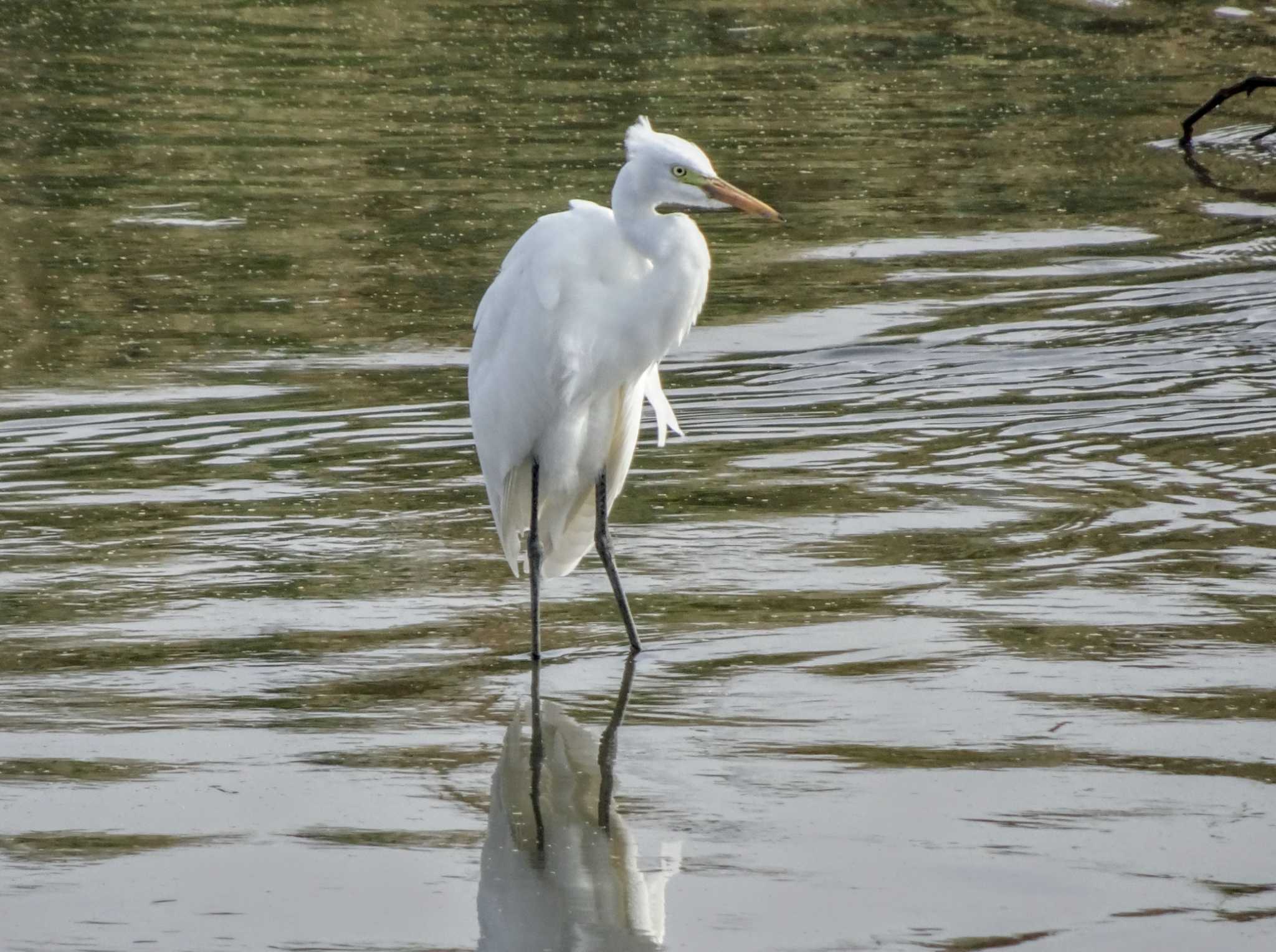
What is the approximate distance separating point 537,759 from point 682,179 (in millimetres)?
1559

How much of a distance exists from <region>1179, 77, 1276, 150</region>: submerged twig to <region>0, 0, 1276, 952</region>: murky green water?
0.20 m

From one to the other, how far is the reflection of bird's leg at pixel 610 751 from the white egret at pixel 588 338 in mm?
220

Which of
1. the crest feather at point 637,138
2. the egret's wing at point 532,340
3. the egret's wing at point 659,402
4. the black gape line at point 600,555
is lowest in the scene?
the black gape line at point 600,555

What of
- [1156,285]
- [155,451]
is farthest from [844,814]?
[1156,285]

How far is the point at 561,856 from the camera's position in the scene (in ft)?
14.1

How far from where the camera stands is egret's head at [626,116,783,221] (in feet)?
17.0

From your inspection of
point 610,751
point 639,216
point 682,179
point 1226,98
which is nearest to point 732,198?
point 682,179

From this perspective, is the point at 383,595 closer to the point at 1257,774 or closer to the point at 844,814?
the point at 844,814

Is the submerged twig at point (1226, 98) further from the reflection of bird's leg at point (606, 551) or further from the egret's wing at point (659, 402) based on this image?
→ the reflection of bird's leg at point (606, 551)

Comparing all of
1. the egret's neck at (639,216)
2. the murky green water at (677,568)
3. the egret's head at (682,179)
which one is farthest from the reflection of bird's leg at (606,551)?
the egret's head at (682,179)

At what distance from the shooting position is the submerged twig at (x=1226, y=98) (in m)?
12.0

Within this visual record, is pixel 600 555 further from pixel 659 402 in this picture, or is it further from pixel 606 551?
pixel 659 402

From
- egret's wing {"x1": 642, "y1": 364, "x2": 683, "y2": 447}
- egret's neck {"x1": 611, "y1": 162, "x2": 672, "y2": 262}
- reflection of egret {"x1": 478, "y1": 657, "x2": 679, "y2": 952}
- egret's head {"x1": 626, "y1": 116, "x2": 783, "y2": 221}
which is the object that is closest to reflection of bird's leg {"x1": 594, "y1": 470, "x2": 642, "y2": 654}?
egret's wing {"x1": 642, "y1": 364, "x2": 683, "y2": 447}

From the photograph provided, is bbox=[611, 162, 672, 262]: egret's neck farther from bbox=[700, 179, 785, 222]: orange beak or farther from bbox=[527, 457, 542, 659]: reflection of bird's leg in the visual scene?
bbox=[527, 457, 542, 659]: reflection of bird's leg
